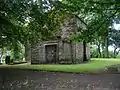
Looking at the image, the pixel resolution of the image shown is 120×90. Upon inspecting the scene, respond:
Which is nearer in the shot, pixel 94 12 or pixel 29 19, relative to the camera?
pixel 29 19

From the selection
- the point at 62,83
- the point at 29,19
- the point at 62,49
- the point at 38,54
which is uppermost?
the point at 29,19

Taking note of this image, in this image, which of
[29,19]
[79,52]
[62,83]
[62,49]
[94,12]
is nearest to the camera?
[62,83]

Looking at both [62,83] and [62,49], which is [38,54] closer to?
[62,49]

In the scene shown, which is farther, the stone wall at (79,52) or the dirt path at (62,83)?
the stone wall at (79,52)

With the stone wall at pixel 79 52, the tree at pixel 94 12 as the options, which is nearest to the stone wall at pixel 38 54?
the stone wall at pixel 79 52

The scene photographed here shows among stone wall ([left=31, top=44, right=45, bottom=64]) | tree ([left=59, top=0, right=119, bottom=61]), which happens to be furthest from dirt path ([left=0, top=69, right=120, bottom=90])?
stone wall ([left=31, top=44, right=45, bottom=64])

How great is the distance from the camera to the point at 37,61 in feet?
84.1

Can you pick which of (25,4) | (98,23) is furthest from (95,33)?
(25,4)

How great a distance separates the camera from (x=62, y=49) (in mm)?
24312

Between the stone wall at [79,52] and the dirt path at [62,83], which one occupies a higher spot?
the stone wall at [79,52]

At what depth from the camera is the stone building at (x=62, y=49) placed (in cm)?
2417

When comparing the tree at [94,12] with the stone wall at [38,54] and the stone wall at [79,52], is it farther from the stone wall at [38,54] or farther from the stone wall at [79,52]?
the stone wall at [38,54]

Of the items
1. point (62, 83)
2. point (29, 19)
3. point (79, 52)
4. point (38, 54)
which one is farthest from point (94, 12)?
point (38, 54)

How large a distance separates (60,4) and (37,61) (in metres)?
10.2
